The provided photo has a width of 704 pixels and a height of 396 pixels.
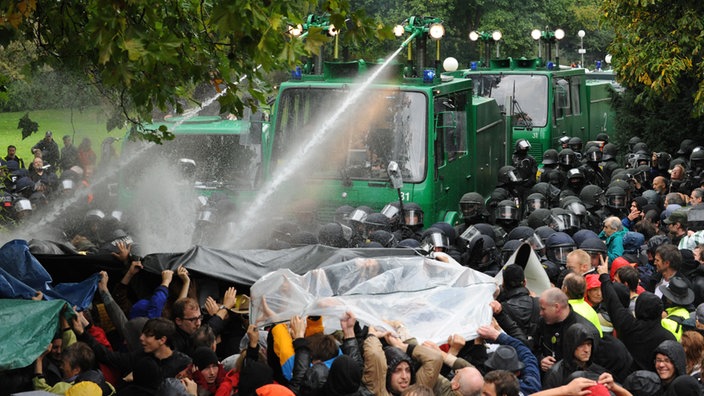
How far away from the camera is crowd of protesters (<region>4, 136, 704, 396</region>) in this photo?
766cm

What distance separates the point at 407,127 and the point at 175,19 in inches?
214

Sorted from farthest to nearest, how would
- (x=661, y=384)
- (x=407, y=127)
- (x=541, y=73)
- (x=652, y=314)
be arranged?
1. (x=541, y=73)
2. (x=407, y=127)
3. (x=652, y=314)
4. (x=661, y=384)

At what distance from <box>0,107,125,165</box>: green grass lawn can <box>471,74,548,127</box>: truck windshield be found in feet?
21.6

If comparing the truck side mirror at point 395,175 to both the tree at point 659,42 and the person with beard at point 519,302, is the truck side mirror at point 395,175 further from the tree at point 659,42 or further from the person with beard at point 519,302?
the tree at point 659,42

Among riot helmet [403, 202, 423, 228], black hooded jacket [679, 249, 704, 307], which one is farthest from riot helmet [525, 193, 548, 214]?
black hooded jacket [679, 249, 704, 307]

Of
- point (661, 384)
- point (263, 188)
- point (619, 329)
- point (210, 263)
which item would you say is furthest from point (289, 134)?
point (661, 384)

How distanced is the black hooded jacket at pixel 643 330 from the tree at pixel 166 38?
2.89m

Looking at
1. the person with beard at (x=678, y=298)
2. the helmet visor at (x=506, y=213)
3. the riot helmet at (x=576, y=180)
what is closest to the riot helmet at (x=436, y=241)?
the helmet visor at (x=506, y=213)

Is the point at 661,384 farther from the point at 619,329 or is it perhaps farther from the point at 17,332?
the point at 17,332

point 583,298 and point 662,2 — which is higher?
point 662,2

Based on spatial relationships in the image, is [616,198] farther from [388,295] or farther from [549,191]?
[388,295]

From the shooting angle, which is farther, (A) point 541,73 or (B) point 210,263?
(A) point 541,73

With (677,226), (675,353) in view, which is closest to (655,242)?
(677,226)

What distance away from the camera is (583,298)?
9.44 m
